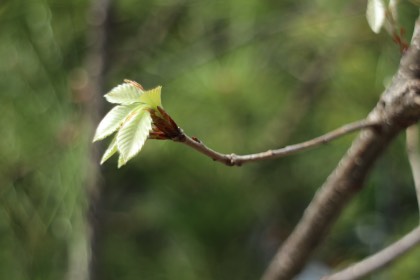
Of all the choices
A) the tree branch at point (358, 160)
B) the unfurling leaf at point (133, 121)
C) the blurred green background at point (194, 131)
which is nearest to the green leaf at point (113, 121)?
the unfurling leaf at point (133, 121)

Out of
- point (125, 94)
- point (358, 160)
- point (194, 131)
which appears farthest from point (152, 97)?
point (194, 131)

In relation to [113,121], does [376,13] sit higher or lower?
higher

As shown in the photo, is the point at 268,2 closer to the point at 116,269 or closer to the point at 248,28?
the point at 248,28

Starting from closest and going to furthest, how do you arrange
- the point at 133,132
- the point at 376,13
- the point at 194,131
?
the point at 133,132 < the point at 376,13 < the point at 194,131

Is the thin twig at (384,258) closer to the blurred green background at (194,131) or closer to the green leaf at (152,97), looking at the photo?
the green leaf at (152,97)

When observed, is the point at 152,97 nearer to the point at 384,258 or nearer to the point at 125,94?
the point at 125,94

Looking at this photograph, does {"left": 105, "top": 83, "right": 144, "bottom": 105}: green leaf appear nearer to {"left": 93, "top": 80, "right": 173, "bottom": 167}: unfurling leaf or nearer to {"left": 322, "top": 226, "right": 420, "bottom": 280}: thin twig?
{"left": 93, "top": 80, "right": 173, "bottom": 167}: unfurling leaf

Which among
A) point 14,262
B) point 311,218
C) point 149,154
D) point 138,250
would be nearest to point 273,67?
point 149,154
